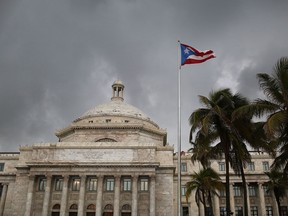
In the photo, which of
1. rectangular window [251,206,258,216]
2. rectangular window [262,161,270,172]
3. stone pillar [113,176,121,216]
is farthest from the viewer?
rectangular window [262,161,270,172]

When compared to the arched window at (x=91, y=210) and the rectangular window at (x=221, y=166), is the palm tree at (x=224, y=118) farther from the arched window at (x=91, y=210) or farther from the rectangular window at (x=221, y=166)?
the rectangular window at (x=221, y=166)

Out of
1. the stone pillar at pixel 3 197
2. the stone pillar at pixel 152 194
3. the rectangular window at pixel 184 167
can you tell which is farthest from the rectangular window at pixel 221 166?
the stone pillar at pixel 3 197

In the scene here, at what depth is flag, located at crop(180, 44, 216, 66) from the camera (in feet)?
90.7

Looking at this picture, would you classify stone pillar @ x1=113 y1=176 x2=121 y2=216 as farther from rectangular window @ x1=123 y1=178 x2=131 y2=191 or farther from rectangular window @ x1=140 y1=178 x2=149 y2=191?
rectangular window @ x1=140 y1=178 x2=149 y2=191

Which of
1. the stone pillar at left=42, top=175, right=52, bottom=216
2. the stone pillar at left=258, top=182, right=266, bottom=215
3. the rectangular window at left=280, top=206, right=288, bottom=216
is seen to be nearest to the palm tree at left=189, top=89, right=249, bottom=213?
the stone pillar at left=42, top=175, right=52, bottom=216

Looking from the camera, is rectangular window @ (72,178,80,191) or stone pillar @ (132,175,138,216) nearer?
stone pillar @ (132,175,138,216)

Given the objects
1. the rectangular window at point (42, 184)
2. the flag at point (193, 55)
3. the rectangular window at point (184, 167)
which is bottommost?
the rectangular window at point (42, 184)

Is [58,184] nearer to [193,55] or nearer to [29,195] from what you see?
[29,195]

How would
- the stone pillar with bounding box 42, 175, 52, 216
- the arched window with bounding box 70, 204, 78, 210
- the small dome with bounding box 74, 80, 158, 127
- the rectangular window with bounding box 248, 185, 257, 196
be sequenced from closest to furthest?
1. the stone pillar with bounding box 42, 175, 52, 216
2. the arched window with bounding box 70, 204, 78, 210
3. the rectangular window with bounding box 248, 185, 257, 196
4. the small dome with bounding box 74, 80, 158, 127

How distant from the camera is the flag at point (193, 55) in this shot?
90.7 feet

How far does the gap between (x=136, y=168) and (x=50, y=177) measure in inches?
563

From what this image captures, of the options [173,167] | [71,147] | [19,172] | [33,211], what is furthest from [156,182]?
[19,172]

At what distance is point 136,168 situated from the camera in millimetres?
52438

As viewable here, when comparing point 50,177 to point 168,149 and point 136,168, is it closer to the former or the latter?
point 136,168
